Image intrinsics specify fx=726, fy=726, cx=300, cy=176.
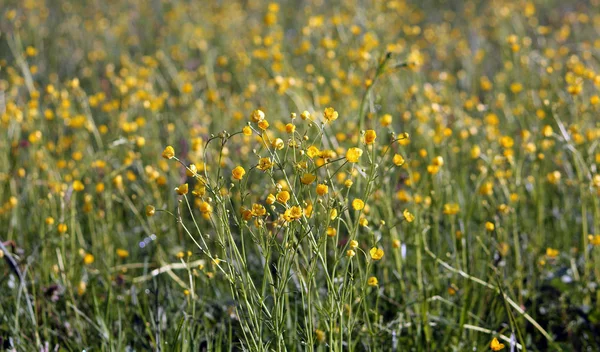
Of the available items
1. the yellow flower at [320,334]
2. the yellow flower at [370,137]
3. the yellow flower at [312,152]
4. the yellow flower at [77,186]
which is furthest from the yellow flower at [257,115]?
the yellow flower at [77,186]

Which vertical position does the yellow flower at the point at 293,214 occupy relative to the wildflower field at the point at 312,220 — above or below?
above

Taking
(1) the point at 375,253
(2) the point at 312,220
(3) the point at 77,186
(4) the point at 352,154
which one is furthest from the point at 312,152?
(3) the point at 77,186

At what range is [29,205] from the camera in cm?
311

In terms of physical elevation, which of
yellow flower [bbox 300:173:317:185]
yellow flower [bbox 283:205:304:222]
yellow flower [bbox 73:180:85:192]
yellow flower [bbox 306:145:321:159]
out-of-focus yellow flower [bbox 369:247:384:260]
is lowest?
yellow flower [bbox 73:180:85:192]

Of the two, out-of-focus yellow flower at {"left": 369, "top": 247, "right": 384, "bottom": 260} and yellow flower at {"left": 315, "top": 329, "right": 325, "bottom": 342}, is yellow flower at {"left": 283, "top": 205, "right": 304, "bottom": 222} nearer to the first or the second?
out-of-focus yellow flower at {"left": 369, "top": 247, "right": 384, "bottom": 260}

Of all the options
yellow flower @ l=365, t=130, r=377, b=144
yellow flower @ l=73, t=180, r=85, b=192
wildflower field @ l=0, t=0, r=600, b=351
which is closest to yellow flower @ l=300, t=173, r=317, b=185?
wildflower field @ l=0, t=0, r=600, b=351

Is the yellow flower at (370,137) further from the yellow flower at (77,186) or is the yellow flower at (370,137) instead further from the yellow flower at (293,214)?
the yellow flower at (77,186)

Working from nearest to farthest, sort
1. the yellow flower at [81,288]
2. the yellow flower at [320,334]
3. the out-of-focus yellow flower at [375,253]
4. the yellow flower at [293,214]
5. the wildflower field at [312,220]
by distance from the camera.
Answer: the yellow flower at [293,214] < the out-of-focus yellow flower at [375,253] < the wildflower field at [312,220] < the yellow flower at [320,334] < the yellow flower at [81,288]

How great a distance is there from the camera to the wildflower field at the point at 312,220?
1.70 metres

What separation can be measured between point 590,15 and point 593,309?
4.46 m

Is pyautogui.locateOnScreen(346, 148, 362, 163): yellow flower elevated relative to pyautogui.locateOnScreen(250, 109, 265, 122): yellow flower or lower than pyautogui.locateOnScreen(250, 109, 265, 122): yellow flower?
lower

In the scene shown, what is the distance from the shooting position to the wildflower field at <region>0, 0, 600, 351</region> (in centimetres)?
170

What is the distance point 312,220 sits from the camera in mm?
2256

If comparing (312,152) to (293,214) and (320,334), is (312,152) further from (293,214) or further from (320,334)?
(320,334)
